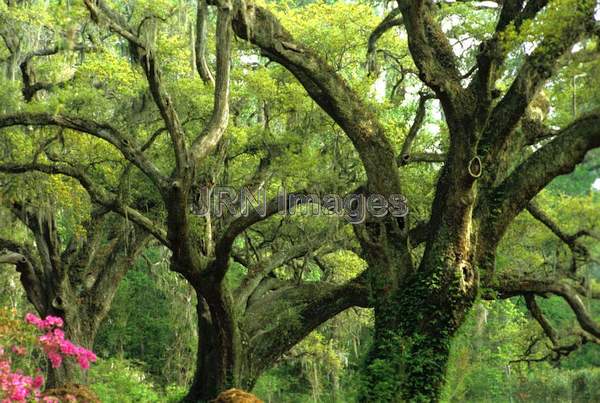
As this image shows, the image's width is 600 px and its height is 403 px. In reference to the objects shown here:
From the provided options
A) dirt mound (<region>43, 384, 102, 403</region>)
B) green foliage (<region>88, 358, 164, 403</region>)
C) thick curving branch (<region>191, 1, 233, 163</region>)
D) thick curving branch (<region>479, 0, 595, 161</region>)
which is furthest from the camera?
green foliage (<region>88, 358, 164, 403</region>)

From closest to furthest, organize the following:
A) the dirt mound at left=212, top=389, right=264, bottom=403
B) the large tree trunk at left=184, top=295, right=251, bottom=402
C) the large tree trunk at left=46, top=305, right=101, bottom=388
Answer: the dirt mound at left=212, top=389, right=264, bottom=403 < the large tree trunk at left=184, top=295, right=251, bottom=402 < the large tree trunk at left=46, top=305, right=101, bottom=388

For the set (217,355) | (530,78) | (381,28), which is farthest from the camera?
(217,355)

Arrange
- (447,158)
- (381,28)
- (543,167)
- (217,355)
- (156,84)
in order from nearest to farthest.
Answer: (156,84) → (543,167) → (447,158) → (381,28) → (217,355)

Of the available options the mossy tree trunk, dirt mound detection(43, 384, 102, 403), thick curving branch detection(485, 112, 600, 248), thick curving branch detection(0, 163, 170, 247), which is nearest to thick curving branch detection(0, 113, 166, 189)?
thick curving branch detection(0, 163, 170, 247)

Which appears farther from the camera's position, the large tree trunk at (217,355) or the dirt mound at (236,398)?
the large tree trunk at (217,355)

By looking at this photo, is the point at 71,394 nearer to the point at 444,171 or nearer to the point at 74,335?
the point at 444,171

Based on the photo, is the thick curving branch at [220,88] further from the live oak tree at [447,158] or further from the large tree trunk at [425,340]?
the large tree trunk at [425,340]

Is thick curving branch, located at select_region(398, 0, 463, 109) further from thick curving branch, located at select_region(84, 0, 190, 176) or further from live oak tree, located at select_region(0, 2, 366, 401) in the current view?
thick curving branch, located at select_region(84, 0, 190, 176)

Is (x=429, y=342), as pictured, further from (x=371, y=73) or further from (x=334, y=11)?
(x=334, y=11)

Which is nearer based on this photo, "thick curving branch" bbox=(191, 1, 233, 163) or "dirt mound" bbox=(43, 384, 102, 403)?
"dirt mound" bbox=(43, 384, 102, 403)

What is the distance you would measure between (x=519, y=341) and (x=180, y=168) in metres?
14.0

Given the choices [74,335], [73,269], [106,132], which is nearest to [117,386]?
[73,269]

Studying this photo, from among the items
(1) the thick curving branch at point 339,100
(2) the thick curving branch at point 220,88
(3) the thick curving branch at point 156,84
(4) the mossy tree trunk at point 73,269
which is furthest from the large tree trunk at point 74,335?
(1) the thick curving branch at point 339,100

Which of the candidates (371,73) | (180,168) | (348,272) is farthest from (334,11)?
(180,168)
